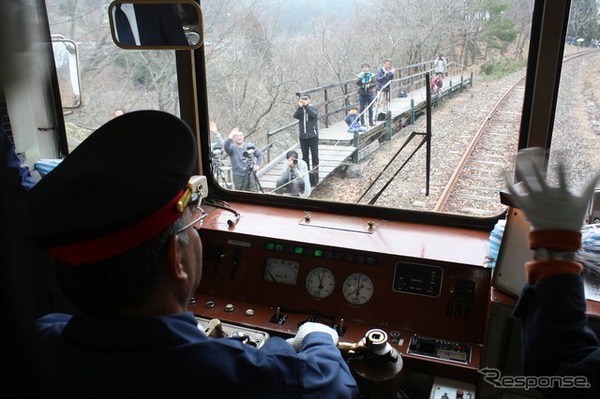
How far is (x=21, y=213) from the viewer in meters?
0.42

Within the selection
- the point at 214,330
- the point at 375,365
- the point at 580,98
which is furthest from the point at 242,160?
the point at 580,98

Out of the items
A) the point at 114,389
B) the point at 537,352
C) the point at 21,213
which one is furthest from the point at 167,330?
the point at 537,352

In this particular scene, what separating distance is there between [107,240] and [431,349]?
1.42 meters

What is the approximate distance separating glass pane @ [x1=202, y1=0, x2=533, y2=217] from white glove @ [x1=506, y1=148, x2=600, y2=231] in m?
1.00

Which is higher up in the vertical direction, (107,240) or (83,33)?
Result: (83,33)

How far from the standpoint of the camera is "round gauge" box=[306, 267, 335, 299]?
223cm

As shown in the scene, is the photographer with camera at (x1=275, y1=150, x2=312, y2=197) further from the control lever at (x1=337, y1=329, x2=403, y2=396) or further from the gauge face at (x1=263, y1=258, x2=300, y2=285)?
the control lever at (x1=337, y1=329, x2=403, y2=396)

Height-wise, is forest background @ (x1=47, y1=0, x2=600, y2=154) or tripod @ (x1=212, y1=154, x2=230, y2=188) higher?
forest background @ (x1=47, y1=0, x2=600, y2=154)

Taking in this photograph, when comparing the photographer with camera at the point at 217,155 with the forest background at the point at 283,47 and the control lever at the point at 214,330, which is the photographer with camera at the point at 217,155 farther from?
the control lever at the point at 214,330

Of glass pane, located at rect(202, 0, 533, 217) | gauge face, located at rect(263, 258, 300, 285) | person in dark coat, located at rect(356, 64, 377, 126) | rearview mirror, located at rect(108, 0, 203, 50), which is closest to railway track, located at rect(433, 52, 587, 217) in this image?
glass pane, located at rect(202, 0, 533, 217)

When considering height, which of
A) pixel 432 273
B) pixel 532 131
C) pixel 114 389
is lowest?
pixel 432 273

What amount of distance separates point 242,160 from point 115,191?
1.82 meters

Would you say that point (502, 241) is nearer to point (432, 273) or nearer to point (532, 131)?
point (432, 273)

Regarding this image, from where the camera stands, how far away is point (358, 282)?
218 cm
